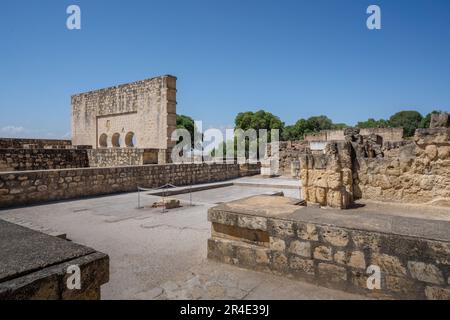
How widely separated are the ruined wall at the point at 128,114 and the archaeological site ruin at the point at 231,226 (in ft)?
11.8

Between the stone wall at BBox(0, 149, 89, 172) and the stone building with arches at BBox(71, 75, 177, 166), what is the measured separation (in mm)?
702

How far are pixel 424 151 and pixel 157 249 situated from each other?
234 inches

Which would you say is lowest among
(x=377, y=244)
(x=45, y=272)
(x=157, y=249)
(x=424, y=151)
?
(x=157, y=249)

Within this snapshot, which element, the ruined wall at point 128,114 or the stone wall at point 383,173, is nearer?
the stone wall at point 383,173

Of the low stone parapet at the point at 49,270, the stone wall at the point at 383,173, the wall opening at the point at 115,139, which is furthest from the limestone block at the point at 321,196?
the wall opening at the point at 115,139

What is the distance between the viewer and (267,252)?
317 cm

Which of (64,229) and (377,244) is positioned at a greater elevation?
(377,244)

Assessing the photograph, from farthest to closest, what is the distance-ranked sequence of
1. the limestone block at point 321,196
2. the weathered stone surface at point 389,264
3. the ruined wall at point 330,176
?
the limestone block at point 321,196
the ruined wall at point 330,176
the weathered stone surface at point 389,264

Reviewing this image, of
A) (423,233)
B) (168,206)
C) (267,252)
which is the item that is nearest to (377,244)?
(423,233)

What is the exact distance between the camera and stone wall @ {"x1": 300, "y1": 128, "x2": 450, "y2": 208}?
611 cm

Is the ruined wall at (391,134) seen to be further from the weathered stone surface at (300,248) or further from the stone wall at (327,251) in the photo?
the weathered stone surface at (300,248)

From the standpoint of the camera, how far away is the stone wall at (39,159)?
37.4ft
